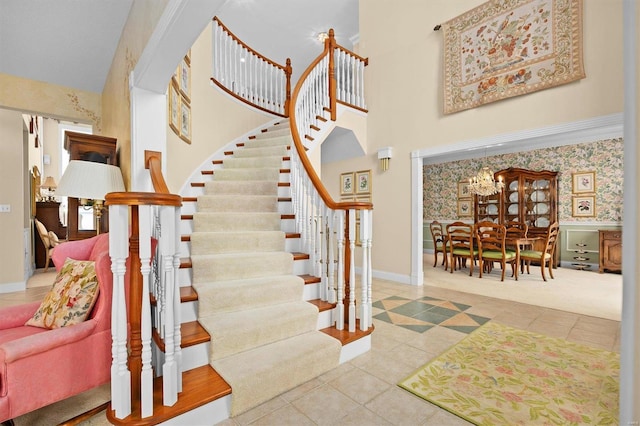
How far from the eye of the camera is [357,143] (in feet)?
16.8

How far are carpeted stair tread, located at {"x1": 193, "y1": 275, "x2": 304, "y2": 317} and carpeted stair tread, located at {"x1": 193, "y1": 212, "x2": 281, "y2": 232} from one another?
0.69 m

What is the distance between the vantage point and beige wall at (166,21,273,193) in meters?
3.66

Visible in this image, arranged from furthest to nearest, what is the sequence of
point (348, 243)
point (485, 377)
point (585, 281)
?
point (585, 281) < point (348, 243) < point (485, 377)

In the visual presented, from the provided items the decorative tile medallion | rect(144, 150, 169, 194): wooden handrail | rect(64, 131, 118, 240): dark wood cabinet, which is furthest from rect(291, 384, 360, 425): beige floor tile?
rect(64, 131, 118, 240): dark wood cabinet

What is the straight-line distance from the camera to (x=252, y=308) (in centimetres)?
217

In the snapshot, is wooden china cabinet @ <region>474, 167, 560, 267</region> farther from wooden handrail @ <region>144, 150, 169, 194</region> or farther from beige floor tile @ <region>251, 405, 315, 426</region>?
wooden handrail @ <region>144, 150, 169, 194</region>

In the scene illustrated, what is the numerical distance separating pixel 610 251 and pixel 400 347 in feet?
18.7

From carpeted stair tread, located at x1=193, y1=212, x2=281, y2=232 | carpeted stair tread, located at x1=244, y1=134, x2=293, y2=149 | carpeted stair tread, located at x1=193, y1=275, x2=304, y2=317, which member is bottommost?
carpeted stair tread, located at x1=193, y1=275, x2=304, y2=317

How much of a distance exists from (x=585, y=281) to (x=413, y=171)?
11.3ft

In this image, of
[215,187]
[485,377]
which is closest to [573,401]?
[485,377]

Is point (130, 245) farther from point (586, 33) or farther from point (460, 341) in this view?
point (586, 33)

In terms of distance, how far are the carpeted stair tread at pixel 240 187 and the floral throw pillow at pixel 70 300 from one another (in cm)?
190

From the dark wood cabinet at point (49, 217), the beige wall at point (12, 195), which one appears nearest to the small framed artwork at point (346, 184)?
the beige wall at point (12, 195)

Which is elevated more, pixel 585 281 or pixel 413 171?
pixel 413 171
